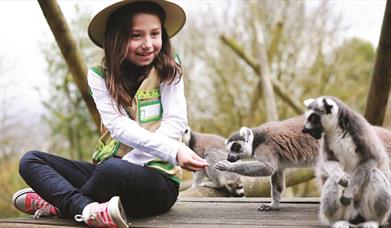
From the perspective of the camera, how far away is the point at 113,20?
2.59 m

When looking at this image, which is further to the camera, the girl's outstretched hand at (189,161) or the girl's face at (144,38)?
the girl's face at (144,38)

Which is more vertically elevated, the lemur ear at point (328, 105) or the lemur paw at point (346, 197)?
the lemur ear at point (328, 105)

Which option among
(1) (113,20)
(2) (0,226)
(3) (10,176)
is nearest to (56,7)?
(1) (113,20)

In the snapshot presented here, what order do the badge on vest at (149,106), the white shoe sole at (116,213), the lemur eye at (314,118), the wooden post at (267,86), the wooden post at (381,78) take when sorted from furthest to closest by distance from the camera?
→ the wooden post at (267,86), the wooden post at (381,78), the badge on vest at (149,106), the white shoe sole at (116,213), the lemur eye at (314,118)

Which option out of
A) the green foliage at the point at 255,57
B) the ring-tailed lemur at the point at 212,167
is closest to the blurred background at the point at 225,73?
the green foliage at the point at 255,57

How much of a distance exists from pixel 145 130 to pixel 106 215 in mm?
475

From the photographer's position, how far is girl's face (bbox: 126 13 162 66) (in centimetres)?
248

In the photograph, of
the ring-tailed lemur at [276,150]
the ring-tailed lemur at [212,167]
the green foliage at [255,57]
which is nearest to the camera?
the ring-tailed lemur at [276,150]

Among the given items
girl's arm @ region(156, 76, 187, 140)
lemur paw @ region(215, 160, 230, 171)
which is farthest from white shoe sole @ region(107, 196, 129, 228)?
lemur paw @ region(215, 160, 230, 171)

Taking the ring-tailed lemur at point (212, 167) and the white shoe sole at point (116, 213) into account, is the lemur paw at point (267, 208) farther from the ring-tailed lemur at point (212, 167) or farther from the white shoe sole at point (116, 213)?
the ring-tailed lemur at point (212, 167)

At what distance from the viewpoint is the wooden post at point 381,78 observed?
3.46m

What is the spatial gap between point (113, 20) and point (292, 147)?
1.36 meters

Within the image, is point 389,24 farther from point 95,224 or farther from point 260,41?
point 260,41

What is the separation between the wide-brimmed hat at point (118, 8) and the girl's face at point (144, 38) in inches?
4.2
